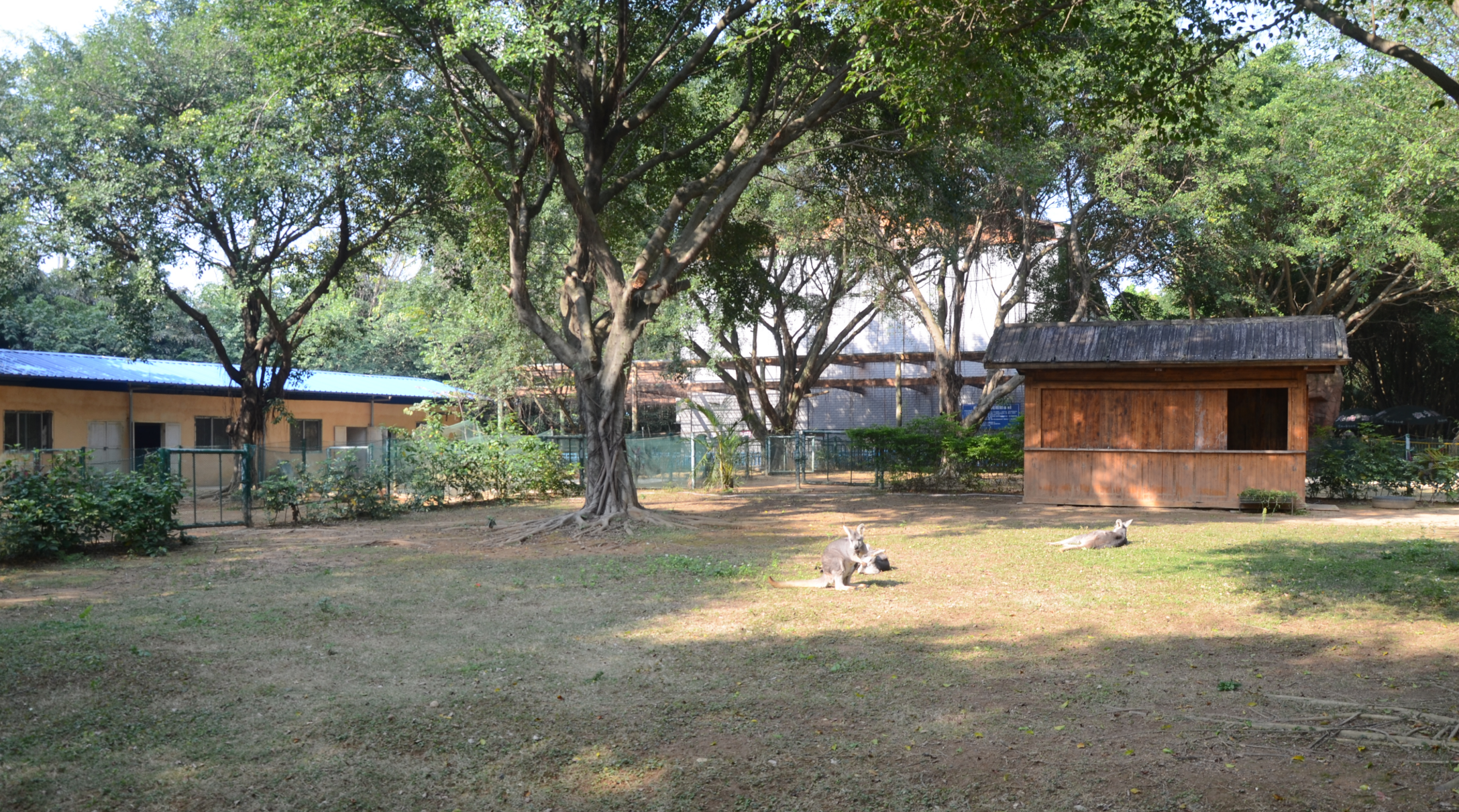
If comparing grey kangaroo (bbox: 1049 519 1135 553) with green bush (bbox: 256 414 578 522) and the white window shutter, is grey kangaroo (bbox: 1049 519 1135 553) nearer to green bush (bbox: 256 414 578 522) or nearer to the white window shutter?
green bush (bbox: 256 414 578 522)

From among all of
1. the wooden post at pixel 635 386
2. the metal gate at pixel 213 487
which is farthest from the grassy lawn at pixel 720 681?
the wooden post at pixel 635 386

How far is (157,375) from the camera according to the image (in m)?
27.9

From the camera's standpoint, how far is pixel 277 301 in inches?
1190

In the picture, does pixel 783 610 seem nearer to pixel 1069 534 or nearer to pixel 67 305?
pixel 1069 534

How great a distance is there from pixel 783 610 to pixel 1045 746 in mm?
4081

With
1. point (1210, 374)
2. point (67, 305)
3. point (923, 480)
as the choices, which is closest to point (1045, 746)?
point (1210, 374)

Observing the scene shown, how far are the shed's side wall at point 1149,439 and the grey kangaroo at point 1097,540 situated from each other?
246 inches

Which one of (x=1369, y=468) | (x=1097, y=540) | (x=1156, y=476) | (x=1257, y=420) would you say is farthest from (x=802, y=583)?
(x=1257, y=420)

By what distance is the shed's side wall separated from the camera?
60.2ft

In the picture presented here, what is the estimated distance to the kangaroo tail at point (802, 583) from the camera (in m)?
10.6

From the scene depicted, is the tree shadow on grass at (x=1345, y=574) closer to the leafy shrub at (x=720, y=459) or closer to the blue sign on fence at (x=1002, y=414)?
the leafy shrub at (x=720, y=459)

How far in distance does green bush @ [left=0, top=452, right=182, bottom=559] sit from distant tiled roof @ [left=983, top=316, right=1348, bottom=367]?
14852mm

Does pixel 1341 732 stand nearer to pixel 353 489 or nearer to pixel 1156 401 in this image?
pixel 1156 401

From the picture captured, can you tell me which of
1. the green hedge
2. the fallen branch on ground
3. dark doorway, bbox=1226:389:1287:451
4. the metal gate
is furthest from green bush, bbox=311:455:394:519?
the green hedge
